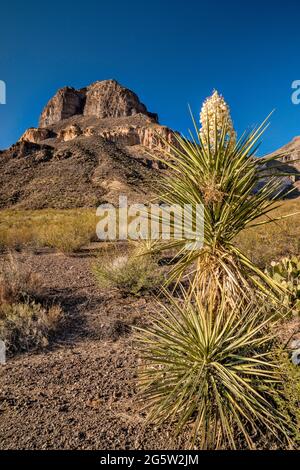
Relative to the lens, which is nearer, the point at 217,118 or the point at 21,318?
the point at 217,118

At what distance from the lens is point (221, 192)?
2.48 metres

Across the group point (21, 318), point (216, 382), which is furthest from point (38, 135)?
point (216, 382)

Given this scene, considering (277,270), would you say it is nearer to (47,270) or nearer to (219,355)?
(219,355)

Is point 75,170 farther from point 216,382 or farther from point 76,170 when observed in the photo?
point 216,382

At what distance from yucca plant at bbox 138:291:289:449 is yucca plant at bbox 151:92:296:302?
22cm

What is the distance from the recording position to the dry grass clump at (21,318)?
4.01m

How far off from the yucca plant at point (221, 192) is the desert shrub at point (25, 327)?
7.56 ft

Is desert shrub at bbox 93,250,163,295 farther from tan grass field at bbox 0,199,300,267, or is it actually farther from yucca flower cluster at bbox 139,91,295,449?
yucca flower cluster at bbox 139,91,295,449

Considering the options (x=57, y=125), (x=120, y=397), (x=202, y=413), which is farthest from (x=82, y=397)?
(x=57, y=125)

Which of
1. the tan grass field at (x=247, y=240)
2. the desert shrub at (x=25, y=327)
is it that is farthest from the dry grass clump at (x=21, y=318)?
the tan grass field at (x=247, y=240)

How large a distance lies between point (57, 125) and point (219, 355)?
9464 centimetres

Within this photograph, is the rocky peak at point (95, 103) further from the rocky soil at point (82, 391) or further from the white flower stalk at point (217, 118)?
the white flower stalk at point (217, 118)

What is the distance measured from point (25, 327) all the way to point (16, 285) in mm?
1226

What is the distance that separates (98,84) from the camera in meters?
109
